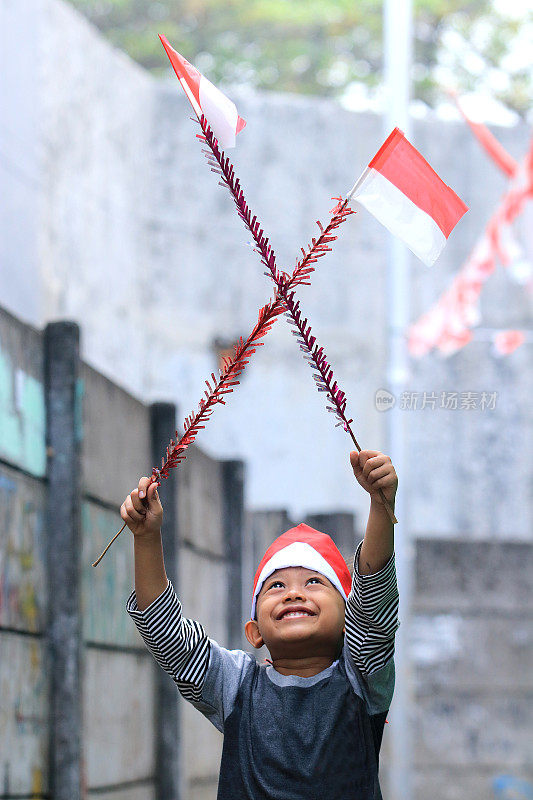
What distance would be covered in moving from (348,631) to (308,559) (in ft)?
0.63

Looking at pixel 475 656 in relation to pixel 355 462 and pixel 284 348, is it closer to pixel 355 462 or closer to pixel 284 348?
pixel 284 348

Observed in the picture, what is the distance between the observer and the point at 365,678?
266 centimetres

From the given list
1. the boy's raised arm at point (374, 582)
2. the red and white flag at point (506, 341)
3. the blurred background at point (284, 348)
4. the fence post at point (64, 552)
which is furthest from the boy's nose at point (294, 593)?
the red and white flag at point (506, 341)

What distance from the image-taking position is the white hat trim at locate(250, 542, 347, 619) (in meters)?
2.79

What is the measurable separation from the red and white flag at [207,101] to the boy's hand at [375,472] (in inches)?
27.4

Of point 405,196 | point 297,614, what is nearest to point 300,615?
point 297,614

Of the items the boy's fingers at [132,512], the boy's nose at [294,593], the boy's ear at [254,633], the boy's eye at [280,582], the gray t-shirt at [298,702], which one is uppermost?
the boy's fingers at [132,512]

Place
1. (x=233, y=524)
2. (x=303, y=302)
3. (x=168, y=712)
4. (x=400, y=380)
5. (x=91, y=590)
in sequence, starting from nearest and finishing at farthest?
(x=91, y=590) < (x=168, y=712) < (x=233, y=524) < (x=400, y=380) < (x=303, y=302)

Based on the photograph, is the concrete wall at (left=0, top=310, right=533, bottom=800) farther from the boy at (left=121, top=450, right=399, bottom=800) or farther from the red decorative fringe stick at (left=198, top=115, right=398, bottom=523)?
the red decorative fringe stick at (left=198, top=115, right=398, bottom=523)

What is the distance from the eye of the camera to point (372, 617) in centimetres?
260

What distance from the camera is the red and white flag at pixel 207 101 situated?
8.53 feet

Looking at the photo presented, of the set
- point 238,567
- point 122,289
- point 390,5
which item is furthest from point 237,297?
point 238,567

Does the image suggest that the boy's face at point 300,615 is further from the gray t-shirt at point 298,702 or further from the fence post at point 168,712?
the fence post at point 168,712

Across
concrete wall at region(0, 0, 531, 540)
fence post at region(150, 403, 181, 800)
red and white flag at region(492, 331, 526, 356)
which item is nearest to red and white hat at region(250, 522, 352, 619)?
fence post at region(150, 403, 181, 800)
